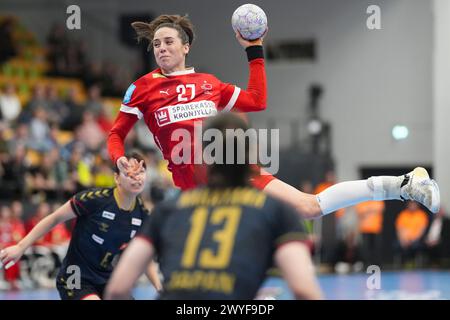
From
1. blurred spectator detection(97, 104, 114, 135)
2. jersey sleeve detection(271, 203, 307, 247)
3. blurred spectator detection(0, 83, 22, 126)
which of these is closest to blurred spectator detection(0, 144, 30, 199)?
blurred spectator detection(0, 83, 22, 126)

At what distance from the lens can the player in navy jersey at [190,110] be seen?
6773 mm

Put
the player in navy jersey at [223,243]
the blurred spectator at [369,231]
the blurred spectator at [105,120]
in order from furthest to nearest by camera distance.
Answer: the blurred spectator at [369,231] < the blurred spectator at [105,120] < the player in navy jersey at [223,243]

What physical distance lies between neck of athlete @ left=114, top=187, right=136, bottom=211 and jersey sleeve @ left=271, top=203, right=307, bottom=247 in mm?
3272

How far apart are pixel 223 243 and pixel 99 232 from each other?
3.28 m

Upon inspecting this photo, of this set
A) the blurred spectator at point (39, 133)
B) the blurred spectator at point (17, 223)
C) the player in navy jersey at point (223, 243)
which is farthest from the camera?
the blurred spectator at point (39, 133)

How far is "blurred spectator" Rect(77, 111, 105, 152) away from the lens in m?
18.4

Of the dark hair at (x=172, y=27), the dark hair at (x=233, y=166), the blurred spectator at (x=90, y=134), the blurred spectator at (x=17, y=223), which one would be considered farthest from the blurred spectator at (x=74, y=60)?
the dark hair at (x=233, y=166)

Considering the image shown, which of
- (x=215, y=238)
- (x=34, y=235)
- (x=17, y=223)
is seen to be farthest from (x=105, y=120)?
(x=215, y=238)

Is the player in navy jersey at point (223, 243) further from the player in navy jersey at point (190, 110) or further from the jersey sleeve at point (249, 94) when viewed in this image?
the jersey sleeve at point (249, 94)

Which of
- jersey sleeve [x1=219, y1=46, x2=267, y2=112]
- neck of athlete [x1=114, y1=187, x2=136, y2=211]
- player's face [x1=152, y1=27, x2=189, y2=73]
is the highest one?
player's face [x1=152, y1=27, x2=189, y2=73]

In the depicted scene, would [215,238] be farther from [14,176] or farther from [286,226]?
[14,176]

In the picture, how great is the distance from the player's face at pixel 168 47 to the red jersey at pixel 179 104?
13cm

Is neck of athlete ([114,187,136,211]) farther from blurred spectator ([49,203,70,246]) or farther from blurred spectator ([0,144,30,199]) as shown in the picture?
blurred spectator ([0,144,30,199])

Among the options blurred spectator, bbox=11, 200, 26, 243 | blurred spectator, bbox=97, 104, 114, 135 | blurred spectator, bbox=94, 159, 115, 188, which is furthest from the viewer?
blurred spectator, bbox=97, 104, 114, 135
